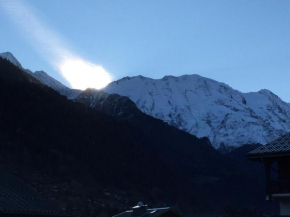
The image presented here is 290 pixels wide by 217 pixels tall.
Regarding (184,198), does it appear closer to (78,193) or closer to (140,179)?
(140,179)

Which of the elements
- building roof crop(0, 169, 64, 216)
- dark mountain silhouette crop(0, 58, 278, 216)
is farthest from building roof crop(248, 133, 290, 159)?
dark mountain silhouette crop(0, 58, 278, 216)

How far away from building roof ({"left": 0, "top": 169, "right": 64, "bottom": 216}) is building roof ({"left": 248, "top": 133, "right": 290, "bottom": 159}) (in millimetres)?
15030

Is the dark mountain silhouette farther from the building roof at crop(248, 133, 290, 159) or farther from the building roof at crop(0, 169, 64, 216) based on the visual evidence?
the building roof at crop(248, 133, 290, 159)

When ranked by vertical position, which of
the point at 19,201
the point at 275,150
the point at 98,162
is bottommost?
the point at 19,201

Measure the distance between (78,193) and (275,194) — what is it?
53.1 meters

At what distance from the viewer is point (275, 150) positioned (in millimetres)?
28359

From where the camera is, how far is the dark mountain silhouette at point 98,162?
81.8 meters

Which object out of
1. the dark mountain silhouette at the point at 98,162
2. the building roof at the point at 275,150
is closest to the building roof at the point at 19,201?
the building roof at the point at 275,150

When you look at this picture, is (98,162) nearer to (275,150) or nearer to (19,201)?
(19,201)

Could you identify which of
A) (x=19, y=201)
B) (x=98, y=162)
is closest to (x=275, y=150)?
(x=19, y=201)

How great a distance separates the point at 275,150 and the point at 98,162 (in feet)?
246

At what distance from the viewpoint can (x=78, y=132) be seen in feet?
354

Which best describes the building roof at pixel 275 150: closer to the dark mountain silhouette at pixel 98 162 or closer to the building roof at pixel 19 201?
the building roof at pixel 19 201

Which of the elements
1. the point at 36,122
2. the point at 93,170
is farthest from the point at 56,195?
the point at 36,122
